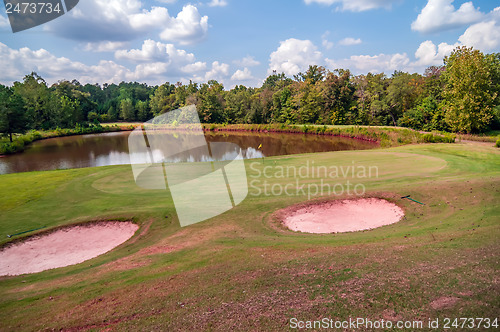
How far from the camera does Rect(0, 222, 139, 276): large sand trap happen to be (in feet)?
31.0

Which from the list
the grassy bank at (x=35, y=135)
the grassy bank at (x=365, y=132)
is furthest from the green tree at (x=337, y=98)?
the grassy bank at (x=35, y=135)

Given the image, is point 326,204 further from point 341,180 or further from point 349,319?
point 349,319

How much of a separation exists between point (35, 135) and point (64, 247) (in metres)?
67.5

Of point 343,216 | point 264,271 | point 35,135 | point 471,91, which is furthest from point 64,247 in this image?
point 35,135

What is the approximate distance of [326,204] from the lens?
13.0 m

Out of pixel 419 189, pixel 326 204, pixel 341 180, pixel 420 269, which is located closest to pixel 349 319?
pixel 420 269

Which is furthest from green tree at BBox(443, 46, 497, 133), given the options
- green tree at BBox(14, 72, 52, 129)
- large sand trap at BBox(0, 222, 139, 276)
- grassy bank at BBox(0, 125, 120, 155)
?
green tree at BBox(14, 72, 52, 129)

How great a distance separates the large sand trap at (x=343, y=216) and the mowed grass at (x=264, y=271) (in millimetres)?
667

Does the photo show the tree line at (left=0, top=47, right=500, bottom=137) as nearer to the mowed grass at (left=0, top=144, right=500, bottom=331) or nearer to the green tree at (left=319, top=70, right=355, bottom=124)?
the green tree at (left=319, top=70, right=355, bottom=124)

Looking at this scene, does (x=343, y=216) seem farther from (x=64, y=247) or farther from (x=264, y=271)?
(x=64, y=247)

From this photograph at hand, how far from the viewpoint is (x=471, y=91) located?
39156 mm

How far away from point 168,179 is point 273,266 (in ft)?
45.1

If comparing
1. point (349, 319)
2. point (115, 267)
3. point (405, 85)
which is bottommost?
point (115, 267)

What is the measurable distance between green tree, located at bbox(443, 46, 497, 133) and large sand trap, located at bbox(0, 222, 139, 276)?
4641 cm
